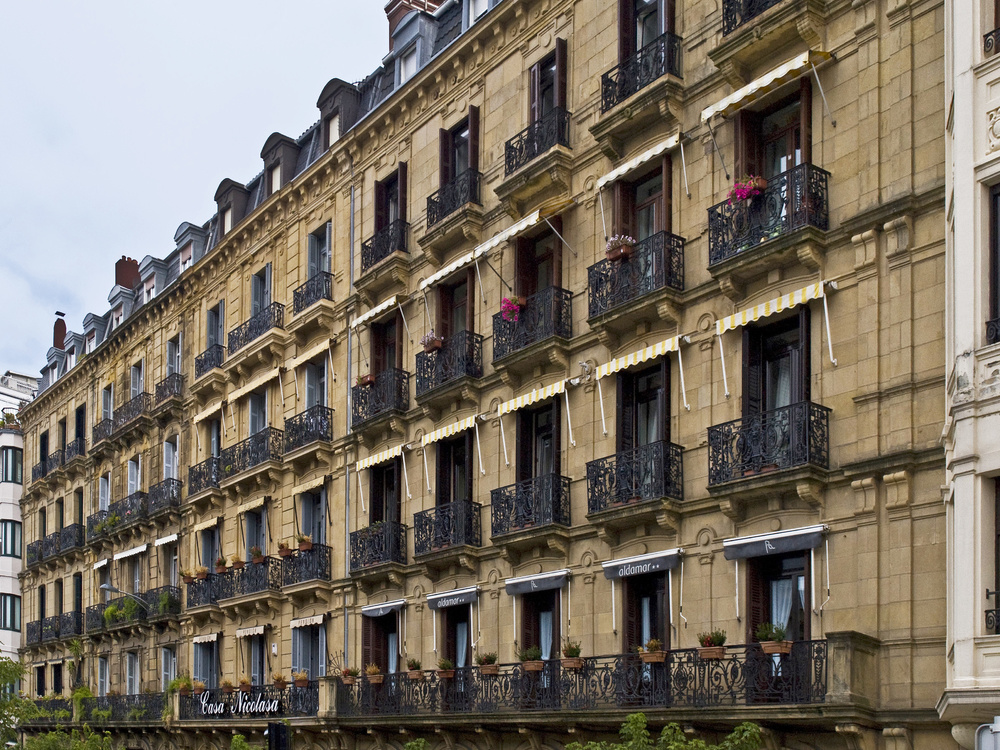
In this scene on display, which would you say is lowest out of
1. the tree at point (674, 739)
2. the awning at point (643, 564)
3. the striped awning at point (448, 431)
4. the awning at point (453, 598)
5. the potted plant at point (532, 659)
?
the tree at point (674, 739)

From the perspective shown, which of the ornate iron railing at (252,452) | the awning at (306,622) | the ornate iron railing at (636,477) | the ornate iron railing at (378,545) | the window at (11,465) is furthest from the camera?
the window at (11,465)

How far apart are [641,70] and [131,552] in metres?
29.5

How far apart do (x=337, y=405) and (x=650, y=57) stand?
13773 millimetres

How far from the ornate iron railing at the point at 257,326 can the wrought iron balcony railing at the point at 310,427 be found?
3286mm

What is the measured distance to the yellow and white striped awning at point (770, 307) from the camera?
20381 mm

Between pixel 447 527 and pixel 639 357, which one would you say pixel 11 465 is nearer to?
pixel 447 527

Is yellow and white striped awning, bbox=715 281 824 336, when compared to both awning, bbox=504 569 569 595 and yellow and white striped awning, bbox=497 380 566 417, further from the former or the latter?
awning, bbox=504 569 569 595

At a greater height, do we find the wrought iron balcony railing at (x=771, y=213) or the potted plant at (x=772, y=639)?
the wrought iron balcony railing at (x=771, y=213)

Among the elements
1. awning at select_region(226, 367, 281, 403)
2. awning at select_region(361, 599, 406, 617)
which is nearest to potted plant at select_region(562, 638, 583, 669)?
awning at select_region(361, 599, 406, 617)

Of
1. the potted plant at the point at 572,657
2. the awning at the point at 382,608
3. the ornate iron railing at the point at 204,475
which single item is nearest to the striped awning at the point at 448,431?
the awning at the point at 382,608

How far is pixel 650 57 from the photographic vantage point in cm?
2455

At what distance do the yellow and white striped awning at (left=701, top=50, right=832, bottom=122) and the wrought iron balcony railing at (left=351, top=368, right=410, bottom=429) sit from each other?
11.3 m

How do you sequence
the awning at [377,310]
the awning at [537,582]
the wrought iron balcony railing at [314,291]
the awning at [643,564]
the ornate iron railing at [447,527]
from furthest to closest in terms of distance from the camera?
1. the wrought iron balcony railing at [314,291]
2. the awning at [377,310]
3. the ornate iron railing at [447,527]
4. the awning at [537,582]
5. the awning at [643,564]

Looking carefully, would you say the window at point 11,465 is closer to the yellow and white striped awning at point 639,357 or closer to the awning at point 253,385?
the awning at point 253,385
